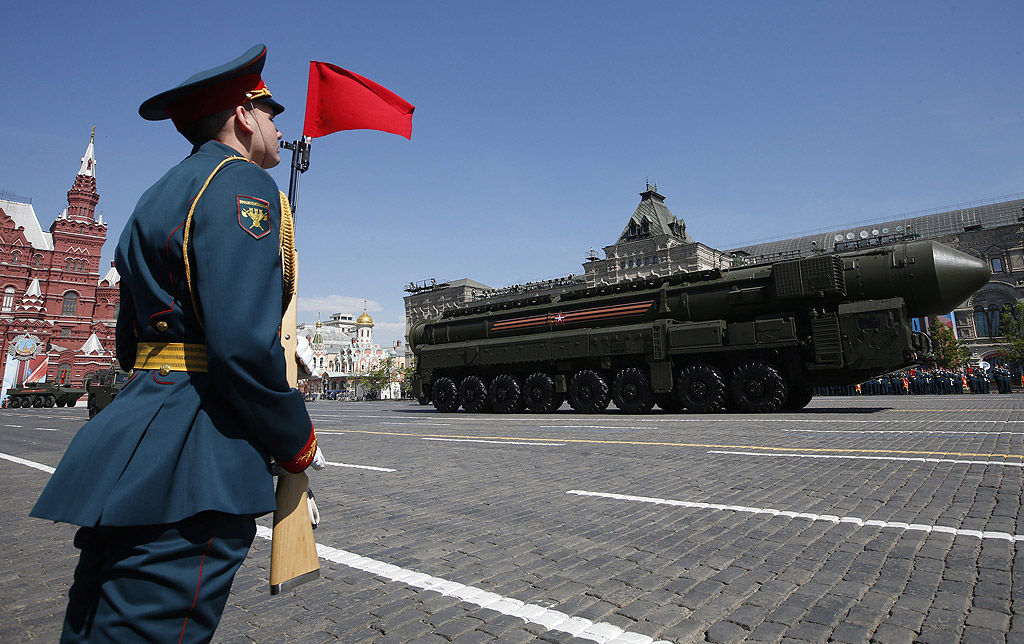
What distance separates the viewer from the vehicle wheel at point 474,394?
67.7 feet

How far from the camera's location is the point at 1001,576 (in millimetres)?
3121

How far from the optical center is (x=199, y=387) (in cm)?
163

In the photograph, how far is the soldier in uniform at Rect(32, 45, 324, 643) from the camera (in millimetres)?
1418

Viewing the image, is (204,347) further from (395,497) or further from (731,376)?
(731,376)

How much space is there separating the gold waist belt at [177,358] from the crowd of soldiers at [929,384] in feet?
97.6

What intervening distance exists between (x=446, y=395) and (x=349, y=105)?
1737 centimetres

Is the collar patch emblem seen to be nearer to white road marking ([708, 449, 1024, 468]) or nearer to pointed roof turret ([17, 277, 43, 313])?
white road marking ([708, 449, 1024, 468])

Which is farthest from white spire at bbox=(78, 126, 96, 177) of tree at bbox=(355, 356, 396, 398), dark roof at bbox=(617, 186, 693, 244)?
dark roof at bbox=(617, 186, 693, 244)

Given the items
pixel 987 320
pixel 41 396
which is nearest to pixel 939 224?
pixel 987 320

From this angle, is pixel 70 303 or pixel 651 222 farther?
pixel 651 222

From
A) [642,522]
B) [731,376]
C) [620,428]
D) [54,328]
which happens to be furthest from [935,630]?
[54,328]

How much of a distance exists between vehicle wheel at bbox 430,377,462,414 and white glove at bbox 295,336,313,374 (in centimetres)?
1961

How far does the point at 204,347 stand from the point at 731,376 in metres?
15.2

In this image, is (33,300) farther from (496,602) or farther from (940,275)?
(940,275)
